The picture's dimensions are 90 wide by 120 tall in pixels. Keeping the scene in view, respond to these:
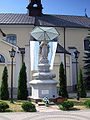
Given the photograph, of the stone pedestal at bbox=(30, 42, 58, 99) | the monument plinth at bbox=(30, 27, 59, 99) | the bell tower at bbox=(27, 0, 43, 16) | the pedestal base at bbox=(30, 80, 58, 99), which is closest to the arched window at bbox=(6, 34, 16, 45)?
the bell tower at bbox=(27, 0, 43, 16)

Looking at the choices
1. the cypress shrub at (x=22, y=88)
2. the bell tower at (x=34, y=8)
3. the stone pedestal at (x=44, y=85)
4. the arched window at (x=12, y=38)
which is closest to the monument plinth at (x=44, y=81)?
the stone pedestal at (x=44, y=85)

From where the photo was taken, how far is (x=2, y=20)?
2309 cm

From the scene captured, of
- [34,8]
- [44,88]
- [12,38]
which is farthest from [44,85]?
[34,8]

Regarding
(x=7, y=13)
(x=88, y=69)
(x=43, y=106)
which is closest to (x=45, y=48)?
(x=43, y=106)

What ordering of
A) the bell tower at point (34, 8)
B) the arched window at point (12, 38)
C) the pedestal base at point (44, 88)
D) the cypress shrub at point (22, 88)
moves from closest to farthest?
the pedestal base at point (44, 88) → the cypress shrub at point (22, 88) → the arched window at point (12, 38) → the bell tower at point (34, 8)

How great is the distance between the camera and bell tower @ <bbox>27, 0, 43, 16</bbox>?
27031 millimetres

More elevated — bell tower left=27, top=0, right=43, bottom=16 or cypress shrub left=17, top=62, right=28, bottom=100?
bell tower left=27, top=0, right=43, bottom=16

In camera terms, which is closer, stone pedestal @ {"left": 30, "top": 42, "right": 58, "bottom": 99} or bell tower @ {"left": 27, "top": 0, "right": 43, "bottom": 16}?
stone pedestal @ {"left": 30, "top": 42, "right": 58, "bottom": 99}

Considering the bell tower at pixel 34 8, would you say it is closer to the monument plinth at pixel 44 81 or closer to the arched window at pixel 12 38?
the arched window at pixel 12 38

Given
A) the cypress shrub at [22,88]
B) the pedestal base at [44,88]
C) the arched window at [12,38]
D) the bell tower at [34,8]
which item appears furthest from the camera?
the bell tower at [34,8]

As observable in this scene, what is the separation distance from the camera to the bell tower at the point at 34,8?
2703 centimetres

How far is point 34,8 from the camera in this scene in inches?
1074

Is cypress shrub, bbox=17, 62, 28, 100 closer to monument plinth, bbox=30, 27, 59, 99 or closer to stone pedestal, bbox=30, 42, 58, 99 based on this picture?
monument plinth, bbox=30, 27, 59, 99

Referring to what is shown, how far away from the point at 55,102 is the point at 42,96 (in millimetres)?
1087
